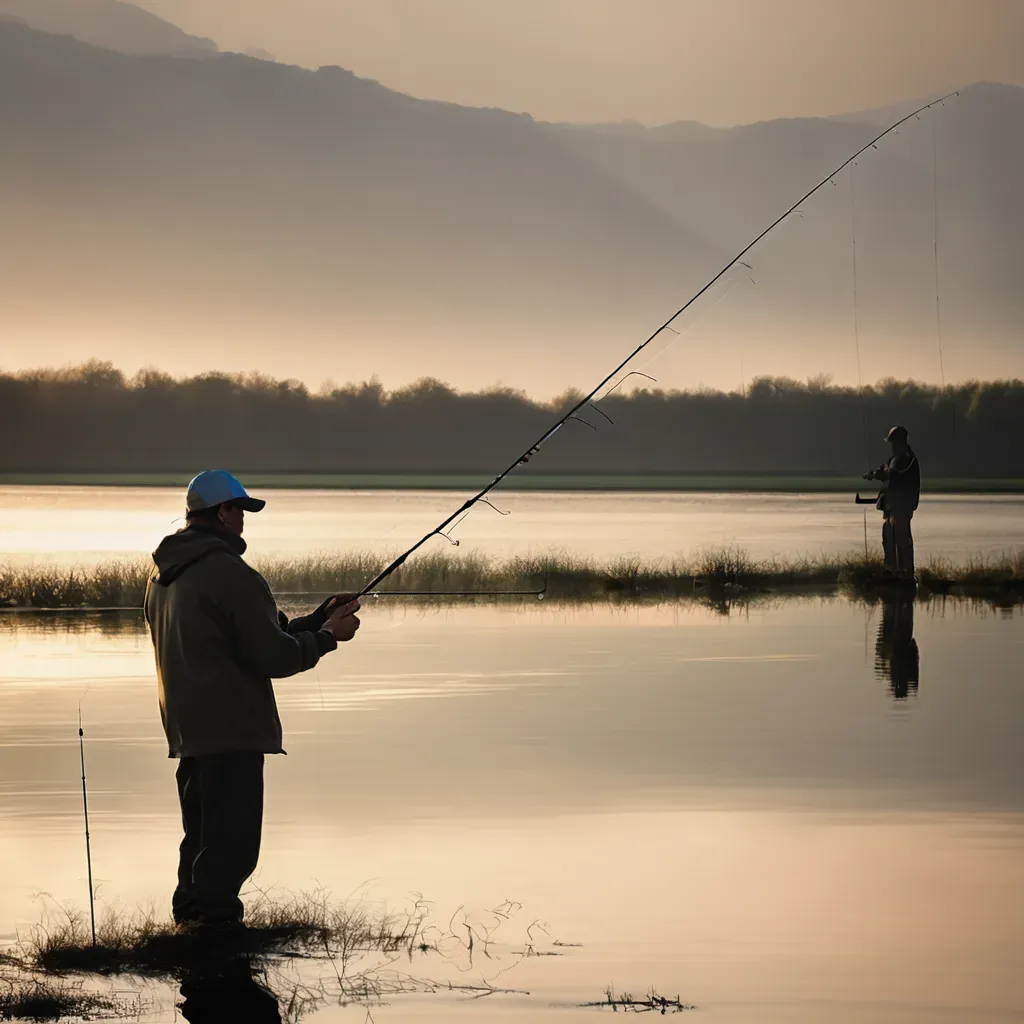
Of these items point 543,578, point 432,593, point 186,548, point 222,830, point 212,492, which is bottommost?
point 222,830

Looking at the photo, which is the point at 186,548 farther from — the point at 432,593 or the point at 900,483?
the point at 900,483

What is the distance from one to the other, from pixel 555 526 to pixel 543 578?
4122 cm

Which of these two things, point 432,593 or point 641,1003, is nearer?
point 641,1003

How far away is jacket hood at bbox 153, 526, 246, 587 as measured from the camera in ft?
22.1

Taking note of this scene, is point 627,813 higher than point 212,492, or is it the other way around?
point 212,492

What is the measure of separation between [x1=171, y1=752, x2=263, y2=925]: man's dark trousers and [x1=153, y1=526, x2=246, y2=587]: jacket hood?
2.33 feet

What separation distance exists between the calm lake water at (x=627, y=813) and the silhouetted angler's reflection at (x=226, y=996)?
138 mm

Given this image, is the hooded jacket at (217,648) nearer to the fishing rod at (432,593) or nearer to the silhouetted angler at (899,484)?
the fishing rod at (432,593)

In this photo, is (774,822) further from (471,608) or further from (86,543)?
(86,543)

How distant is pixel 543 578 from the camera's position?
28.5m

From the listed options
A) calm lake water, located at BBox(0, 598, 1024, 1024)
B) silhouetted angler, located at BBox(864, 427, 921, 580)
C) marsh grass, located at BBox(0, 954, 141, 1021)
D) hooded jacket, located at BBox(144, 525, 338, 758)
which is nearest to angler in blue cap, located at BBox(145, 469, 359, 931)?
hooded jacket, located at BBox(144, 525, 338, 758)

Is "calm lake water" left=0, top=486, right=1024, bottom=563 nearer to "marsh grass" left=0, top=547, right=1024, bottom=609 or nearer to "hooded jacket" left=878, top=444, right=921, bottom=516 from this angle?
"marsh grass" left=0, top=547, right=1024, bottom=609

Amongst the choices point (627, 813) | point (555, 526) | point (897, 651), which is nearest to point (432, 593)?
point (627, 813)

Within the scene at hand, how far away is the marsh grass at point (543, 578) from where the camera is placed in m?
26.4
